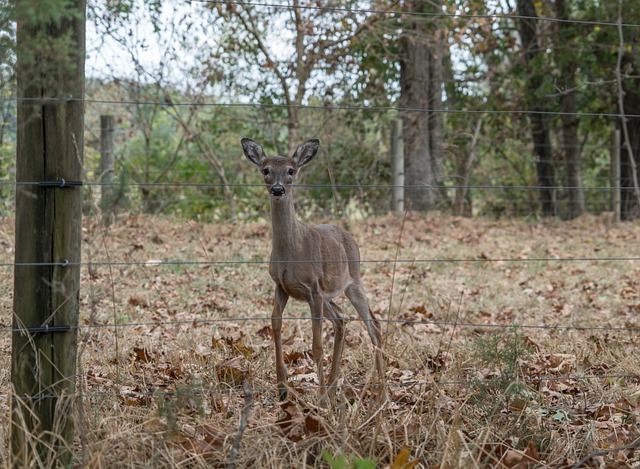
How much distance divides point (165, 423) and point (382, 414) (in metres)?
0.93

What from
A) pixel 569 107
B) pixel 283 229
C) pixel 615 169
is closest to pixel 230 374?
pixel 283 229

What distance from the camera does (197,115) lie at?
13797 millimetres

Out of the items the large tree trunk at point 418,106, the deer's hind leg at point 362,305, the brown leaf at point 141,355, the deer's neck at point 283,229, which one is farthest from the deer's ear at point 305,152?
the large tree trunk at point 418,106

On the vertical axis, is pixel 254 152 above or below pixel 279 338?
above

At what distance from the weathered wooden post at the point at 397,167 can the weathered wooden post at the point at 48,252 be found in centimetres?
1088

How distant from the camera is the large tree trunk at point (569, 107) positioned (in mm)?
15969

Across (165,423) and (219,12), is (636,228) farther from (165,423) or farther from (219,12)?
(165,423)

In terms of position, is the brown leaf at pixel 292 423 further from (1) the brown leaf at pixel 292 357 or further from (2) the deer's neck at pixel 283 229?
(1) the brown leaf at pixel 292 357

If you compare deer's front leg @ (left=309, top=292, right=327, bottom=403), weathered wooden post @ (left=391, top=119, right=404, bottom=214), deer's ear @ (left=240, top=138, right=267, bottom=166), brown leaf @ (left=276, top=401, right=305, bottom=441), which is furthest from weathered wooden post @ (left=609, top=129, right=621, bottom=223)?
brown leaf @ (left=276, top=401, right=305, bottom=441)

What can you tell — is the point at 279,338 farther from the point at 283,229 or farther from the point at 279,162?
the point at 279,162

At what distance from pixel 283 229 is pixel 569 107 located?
13.4 m

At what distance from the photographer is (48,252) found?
3.24 metres

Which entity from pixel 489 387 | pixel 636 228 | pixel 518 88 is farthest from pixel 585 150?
pixel 489 387

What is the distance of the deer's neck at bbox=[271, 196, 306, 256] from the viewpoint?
4891mm
